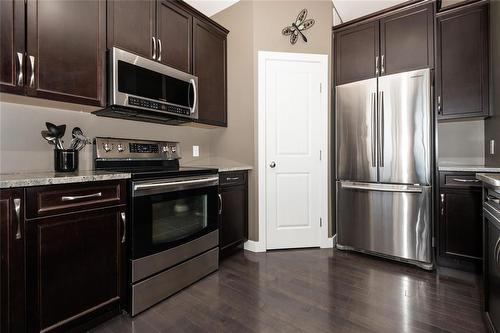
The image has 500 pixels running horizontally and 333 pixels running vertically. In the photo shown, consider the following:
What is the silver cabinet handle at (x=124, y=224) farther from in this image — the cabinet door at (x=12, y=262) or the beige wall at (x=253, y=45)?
the beige wall at (x=253, y=45)

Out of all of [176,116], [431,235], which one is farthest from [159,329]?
[431,235]

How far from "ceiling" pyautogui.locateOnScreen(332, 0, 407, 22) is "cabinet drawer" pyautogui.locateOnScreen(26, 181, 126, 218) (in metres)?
3.06

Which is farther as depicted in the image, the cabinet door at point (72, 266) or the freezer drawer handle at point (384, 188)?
the freezer drawer handle at point (384, 188)

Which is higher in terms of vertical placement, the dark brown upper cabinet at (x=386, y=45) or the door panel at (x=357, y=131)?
the dark brown upper cabinet at (x=386, y=45)

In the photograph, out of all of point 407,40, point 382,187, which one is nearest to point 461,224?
point 382,187

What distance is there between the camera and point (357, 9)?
308cm

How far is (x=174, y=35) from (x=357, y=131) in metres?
2.04

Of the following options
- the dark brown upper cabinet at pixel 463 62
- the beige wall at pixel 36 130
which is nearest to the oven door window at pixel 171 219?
the beige wall at pixel 36 130

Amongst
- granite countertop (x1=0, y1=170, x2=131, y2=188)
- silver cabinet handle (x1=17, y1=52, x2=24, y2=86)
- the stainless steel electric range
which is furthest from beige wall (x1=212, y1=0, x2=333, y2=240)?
silver cabinet handle (x1=17, y1=52, x2=24, y2=86)

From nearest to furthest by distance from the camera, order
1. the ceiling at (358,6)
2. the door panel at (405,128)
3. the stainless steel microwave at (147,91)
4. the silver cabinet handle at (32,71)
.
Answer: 1. the silver cabinet handle at (32,71)
2. the stainless steel microwave at (147,91)
3. the door panel at (405,128)
4. the ceiling at (358,6)

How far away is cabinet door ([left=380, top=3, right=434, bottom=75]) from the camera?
243 cm

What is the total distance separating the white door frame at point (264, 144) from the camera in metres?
2.80

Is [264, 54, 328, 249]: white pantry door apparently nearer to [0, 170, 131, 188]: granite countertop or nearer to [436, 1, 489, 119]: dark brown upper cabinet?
[436, 1, 489, 119]: dark brown upper cabinet

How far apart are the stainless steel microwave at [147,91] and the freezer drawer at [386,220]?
1874 mm
